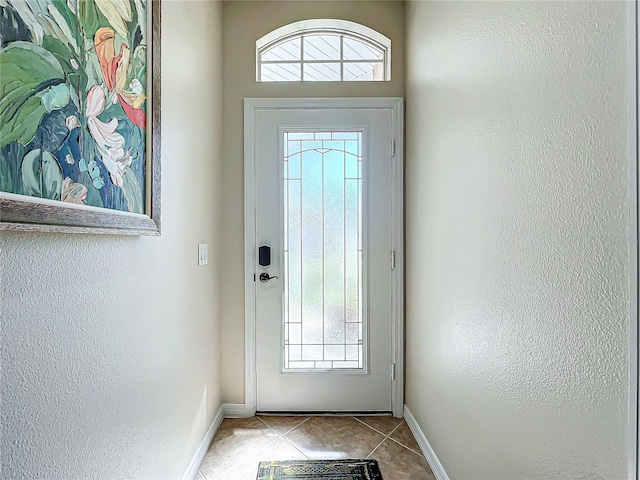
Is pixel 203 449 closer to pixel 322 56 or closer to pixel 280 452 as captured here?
pixel 280 452

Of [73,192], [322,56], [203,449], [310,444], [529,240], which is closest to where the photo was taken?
[73,192]

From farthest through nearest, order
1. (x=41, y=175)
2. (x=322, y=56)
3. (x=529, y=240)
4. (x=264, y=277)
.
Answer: (x=322, y=56) < (x=264, y=277) < (x=529, y=240) < (x=41, y=175)

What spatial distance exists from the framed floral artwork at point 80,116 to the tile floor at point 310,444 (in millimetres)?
1350

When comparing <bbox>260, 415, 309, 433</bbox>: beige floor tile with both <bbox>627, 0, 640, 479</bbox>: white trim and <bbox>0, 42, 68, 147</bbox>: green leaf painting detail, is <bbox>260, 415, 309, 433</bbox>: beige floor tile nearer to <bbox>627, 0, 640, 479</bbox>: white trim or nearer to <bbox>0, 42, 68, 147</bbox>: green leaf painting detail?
<bbox>627, 0, 640, 479</bbox>: white trim

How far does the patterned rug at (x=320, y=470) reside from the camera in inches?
72.9

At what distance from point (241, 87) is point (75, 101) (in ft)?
5.45

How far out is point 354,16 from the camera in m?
2.47

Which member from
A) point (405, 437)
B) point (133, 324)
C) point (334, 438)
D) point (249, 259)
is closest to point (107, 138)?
point (133, 324)

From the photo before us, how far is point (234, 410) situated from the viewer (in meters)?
2.45

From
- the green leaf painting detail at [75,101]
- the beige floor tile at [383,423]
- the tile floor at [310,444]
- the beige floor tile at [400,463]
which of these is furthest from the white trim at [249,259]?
the green leaf painting detail at [75,101]

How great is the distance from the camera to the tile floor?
75.4 inches

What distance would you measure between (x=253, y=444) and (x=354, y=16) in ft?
8.86

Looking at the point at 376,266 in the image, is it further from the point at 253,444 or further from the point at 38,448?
the point at 38,448

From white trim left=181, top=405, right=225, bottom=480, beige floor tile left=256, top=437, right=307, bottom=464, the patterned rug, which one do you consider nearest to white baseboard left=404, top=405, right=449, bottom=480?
the patterned rug
